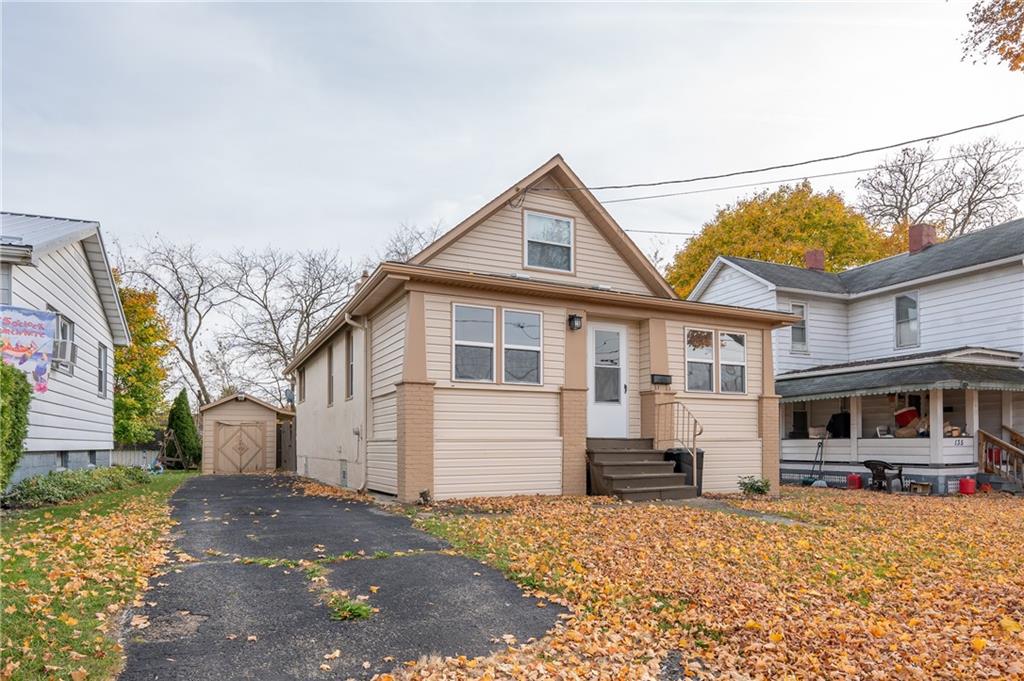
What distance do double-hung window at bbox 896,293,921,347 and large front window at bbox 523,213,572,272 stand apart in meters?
12.1

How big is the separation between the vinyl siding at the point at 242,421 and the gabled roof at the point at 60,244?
6.64 meters

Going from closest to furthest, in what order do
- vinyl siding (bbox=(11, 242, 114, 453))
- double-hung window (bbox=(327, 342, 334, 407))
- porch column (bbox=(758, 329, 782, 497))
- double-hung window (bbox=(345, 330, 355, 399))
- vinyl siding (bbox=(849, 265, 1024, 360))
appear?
vinyl siding (bbox=(11, 242, 114, 453)), porch column (bbox=(758, 329, 782, 497)), double-hung window (bbox=(345, 330, 355, 399)), double-hung window (bbox=(327, 342, 334, 407)), vinyl siding (bbox=(849, 265, 1024, 360))

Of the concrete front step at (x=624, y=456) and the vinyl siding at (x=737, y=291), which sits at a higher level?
the vinyl siding at (x=737, y=291)

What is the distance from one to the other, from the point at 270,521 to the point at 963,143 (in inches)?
1353

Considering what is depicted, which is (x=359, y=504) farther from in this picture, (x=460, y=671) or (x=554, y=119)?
(x=554, y=119)

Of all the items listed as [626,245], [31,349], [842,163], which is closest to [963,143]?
[842,163]

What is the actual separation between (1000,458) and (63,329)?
20.3 metres

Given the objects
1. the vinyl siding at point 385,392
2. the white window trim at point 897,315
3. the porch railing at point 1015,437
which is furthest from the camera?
the white window trim at point 897,315

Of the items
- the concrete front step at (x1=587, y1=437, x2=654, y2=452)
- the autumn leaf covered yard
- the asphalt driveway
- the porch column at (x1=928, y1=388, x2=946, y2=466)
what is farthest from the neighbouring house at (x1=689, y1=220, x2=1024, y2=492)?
the asphalt driveway

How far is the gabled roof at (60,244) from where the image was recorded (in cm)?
962

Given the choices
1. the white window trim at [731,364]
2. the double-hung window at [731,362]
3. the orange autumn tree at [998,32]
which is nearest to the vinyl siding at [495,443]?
the white window trim at [731,364]

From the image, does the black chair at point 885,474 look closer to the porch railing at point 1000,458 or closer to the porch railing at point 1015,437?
the porch railing at point 1000,458

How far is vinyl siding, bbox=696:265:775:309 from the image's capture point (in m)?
20.5

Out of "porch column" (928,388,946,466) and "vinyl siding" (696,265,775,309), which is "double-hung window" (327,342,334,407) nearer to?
"vinyl siding" (696,265,775,309)
